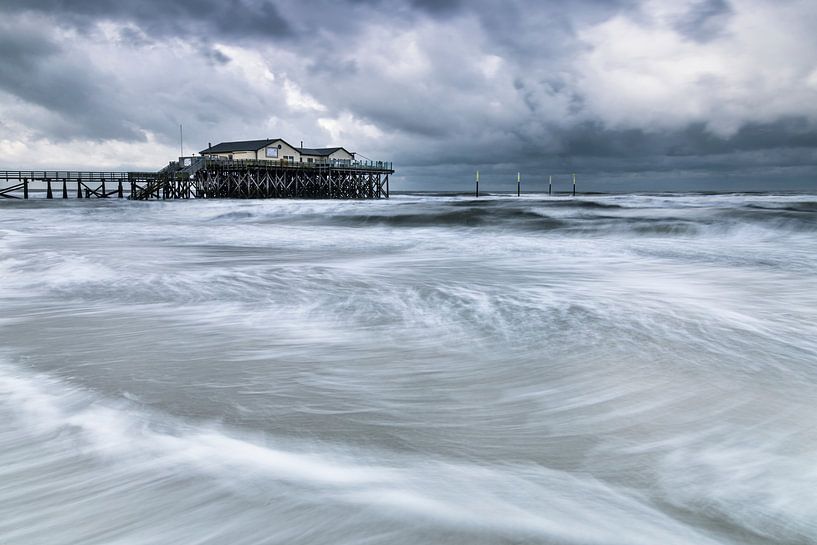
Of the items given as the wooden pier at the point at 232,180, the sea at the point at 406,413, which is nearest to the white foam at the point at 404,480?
the sea at the point at 406,413

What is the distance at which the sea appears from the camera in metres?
1.96

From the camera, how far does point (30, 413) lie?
285cm

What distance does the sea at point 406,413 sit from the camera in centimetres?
196

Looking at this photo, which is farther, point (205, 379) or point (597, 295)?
point (597, 295)

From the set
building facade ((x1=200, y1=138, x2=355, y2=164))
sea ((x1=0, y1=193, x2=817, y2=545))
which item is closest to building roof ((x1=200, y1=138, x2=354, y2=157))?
building facade ((x1=200, y1=138, x2=355, y2=164))

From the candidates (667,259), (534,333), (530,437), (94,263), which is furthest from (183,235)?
(530,437)

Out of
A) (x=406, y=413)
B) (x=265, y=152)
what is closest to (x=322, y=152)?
(x=265, y=152)

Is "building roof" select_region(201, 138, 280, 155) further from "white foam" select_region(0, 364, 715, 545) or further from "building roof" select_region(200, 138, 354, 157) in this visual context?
"white foam" select_region(0, 364, 715, 545)

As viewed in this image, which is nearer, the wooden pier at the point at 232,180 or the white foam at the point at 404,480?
the white foam at the point at 404,480

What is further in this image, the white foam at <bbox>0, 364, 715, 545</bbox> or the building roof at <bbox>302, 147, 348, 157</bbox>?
the building roof at <bbox>302, 147, 348, 157</bbox>

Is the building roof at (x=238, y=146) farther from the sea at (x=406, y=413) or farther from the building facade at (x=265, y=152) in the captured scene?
the sea at (x=406, y=413)

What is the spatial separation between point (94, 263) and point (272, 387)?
7256 millimetres

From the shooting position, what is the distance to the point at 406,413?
9.75 ft

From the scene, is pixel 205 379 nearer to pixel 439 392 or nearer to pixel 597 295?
pixel 439 392
